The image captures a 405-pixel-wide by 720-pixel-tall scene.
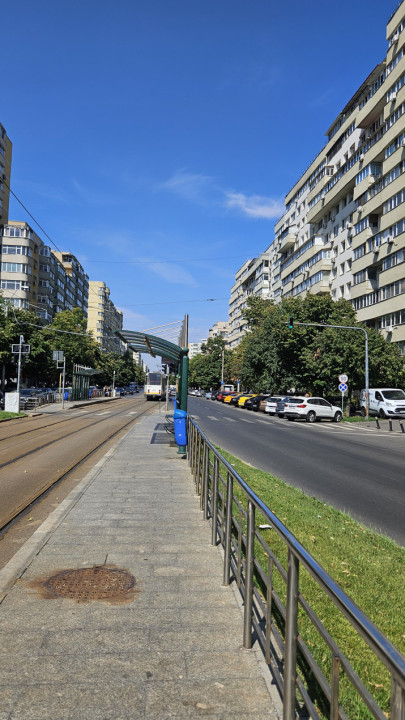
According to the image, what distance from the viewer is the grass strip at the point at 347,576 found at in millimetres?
2894

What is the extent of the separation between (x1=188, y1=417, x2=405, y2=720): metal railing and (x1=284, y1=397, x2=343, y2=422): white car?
96.0 feet

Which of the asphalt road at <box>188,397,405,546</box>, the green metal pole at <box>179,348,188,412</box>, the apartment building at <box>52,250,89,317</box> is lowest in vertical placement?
the asphalt road at <box>188,397,405,546</box>

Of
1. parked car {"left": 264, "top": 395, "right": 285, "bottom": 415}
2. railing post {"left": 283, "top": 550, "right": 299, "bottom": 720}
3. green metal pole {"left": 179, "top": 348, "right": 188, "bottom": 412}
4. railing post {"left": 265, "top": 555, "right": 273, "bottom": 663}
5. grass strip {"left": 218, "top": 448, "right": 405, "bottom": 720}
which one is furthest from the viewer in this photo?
parked car {"left": 264, "top": 395, "right": 285, "bottom": 415}

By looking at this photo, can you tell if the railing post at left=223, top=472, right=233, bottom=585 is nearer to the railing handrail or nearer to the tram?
the railing handrail

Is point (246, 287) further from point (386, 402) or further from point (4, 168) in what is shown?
point (386, 402)

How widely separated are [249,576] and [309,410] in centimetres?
3074

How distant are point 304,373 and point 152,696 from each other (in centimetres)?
3966

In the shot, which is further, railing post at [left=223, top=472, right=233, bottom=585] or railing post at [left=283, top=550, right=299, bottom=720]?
railing post at [left=223, top=472, right=233, bottom=585]

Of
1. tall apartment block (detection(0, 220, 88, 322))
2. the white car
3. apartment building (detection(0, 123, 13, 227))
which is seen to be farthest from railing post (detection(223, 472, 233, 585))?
apartment building (detection(0, 123, 13, 227))

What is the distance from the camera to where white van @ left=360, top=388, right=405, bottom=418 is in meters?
34.8

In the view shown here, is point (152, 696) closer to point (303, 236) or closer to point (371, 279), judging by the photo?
point (371, 279)

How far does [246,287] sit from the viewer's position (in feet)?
383

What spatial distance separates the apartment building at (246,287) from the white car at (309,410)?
4222 cm

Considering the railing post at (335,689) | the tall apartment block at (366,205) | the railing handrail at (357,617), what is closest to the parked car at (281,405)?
the tall apartment block at (366,205)
